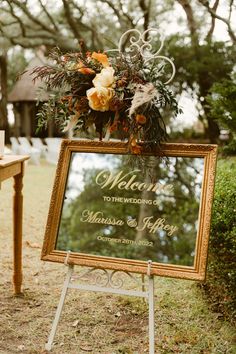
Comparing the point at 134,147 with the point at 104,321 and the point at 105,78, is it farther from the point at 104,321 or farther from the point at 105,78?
the point at 104,321

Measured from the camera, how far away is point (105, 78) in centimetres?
286

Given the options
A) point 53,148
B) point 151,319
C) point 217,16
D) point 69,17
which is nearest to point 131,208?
point 151,319

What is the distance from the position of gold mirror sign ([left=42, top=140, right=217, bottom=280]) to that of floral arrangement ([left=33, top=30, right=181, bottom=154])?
5.0 inches

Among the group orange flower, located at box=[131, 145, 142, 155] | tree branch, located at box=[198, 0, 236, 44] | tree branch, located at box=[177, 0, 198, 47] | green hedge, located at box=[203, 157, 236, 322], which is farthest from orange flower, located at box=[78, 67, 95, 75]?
tree branch, located at box=[177, 0, 198, 47]

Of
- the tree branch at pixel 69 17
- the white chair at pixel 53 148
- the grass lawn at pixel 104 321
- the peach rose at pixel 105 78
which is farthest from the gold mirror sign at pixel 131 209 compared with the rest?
the white chair at pixel 53 148

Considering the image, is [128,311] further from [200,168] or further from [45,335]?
[200,168]

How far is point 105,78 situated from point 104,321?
70.1 inches

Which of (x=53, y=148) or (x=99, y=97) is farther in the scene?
(x=53, y=148)

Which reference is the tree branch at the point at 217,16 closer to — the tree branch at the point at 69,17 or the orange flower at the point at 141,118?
the tree branch at the point at 69,17

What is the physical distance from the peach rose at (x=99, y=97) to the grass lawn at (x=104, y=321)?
156 centimetres

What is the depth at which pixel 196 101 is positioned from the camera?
12672mm

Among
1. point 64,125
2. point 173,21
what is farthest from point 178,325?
point 173,21

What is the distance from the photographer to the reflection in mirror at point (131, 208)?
2850mm

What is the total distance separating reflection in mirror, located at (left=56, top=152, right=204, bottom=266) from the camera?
9.35ft
